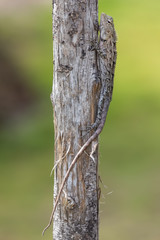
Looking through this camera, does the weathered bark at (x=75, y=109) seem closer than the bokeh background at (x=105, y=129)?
Yes

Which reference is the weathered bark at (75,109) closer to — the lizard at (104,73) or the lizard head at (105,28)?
the lizard at (104,73)

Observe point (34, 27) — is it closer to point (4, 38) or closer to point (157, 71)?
point (4, 38)

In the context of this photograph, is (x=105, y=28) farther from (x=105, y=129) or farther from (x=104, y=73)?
(x=105, y=129)

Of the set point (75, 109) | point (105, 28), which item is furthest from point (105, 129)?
point (75, 109)

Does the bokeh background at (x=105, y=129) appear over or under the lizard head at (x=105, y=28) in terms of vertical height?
under

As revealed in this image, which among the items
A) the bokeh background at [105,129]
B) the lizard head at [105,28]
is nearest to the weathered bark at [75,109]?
the lizard head at [105,28]

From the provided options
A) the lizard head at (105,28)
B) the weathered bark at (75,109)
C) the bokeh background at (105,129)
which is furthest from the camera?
the bokeh background at (105,129)

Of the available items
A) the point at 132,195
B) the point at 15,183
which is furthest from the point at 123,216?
the point at 15,183
